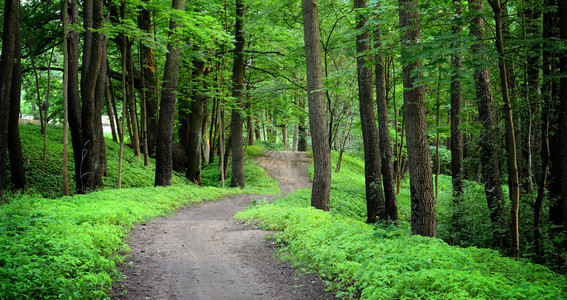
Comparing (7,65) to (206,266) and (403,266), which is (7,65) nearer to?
(206,266)

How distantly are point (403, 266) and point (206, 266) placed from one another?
10.6 ft

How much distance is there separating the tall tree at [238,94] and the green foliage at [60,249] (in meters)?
11.0

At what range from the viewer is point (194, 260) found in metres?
6.53

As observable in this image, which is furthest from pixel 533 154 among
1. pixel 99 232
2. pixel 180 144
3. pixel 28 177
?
pixel 180 144

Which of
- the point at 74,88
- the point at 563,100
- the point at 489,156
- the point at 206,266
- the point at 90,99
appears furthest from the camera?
the point at 90,99

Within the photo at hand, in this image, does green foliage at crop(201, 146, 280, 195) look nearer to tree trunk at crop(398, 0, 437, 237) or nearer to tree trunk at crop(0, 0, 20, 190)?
tree trunk at crop(0, 0, 20, 190)

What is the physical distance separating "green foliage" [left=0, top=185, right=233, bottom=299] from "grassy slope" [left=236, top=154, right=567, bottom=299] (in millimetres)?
3096

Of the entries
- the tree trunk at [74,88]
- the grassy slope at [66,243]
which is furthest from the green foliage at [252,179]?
the grassy slope at [66,243]

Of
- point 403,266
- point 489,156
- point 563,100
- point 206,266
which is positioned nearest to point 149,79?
point 206,266

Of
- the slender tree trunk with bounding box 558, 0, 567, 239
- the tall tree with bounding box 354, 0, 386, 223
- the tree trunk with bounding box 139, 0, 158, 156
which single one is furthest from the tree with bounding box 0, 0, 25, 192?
the slender tree trunk with bounding box 558, 0, 567, 239

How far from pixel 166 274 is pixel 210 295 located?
3.79ft

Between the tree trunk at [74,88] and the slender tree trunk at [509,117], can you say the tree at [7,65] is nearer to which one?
the tree trunk at [74,88]

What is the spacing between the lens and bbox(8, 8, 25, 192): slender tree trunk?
12.3 m

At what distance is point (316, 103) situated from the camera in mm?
10500
